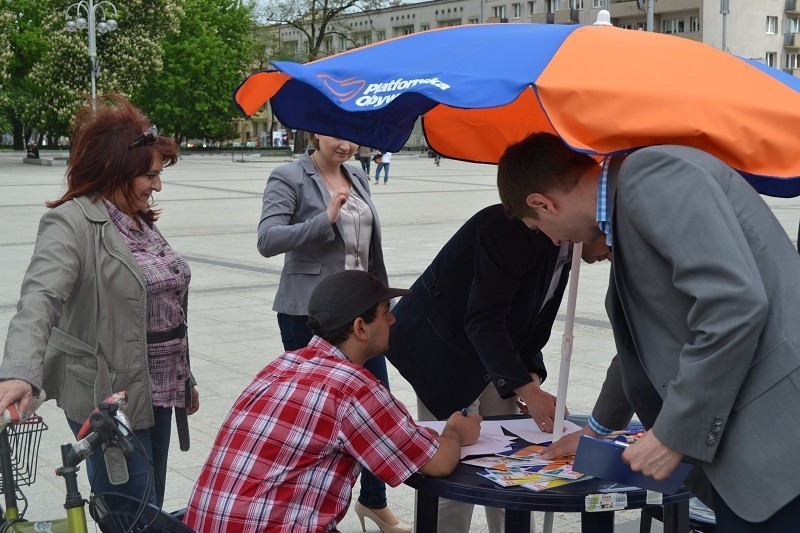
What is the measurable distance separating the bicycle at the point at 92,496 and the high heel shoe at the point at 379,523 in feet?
6.55

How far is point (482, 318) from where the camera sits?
324 cm

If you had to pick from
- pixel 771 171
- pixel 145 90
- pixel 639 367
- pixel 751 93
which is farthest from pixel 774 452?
pixel 145 90

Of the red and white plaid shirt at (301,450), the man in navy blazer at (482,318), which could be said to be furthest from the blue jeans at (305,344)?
the red and white plaid shirt at (301,450)

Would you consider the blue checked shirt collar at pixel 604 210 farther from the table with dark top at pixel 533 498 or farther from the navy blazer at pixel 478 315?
the navy blazer at pixel 478 315

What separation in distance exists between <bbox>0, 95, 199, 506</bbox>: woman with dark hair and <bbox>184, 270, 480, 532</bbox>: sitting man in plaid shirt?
1.17ft

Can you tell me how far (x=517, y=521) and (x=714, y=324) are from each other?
1.20 metres

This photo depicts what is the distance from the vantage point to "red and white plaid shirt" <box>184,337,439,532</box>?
2643mm

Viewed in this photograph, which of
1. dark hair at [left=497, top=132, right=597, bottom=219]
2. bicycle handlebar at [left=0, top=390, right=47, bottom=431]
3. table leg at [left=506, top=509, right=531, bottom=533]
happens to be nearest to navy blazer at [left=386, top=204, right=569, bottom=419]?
table leg at [left=506, top=509, right=531, bottom=533]

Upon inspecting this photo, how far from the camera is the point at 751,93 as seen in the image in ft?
8.35

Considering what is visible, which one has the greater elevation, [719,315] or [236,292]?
[719,315]

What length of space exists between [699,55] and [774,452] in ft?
3.58

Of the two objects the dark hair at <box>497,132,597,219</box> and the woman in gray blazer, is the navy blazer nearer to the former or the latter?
the dark hair at <box>497,132,597,219</box>

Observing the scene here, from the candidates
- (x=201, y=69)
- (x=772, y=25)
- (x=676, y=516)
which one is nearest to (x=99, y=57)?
(x=201, y=69)

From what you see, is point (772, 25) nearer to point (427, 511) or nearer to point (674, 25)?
point (674, 25)
